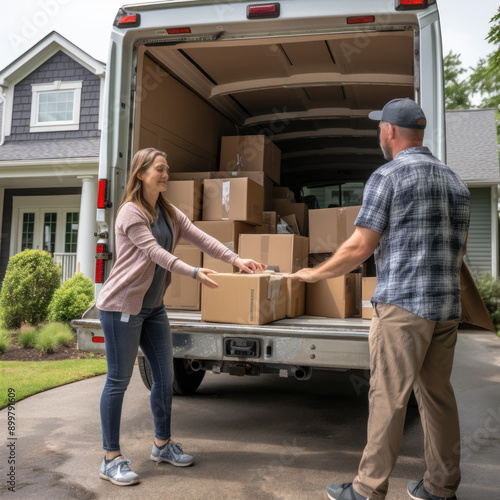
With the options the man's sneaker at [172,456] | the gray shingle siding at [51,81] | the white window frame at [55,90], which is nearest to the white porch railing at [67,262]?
the gray shingle siding at [51,81]

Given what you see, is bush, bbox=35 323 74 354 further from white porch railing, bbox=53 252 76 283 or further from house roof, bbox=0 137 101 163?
white porch railing, bbox=53 252 76 283

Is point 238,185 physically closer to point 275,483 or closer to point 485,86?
point 275,483

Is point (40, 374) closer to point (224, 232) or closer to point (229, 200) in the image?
point (224, 232)

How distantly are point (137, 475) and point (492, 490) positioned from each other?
1883 millimetres

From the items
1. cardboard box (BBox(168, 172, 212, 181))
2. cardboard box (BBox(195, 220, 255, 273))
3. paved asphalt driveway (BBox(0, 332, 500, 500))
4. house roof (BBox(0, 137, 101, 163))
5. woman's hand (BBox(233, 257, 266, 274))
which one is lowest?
paved asphalt driveway (BBox(0, 332, 500, 500))

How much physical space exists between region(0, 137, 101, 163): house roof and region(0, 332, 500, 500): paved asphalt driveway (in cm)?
718

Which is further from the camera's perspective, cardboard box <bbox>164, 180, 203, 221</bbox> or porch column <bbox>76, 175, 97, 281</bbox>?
porch column <bbox>76, 175, 97, 281</bbox>

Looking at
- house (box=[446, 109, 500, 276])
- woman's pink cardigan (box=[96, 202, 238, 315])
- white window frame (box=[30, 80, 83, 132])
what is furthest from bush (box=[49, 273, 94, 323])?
house (box=[446, 109, 500, 276])

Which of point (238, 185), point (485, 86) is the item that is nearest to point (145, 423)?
point (238, 185)

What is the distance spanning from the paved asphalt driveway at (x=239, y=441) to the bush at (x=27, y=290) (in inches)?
115

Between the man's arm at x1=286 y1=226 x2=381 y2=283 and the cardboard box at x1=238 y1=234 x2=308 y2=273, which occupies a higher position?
the cardboard box at x1=238 y1=234 x2=308 y2=273

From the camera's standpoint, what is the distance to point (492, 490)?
3.02 metres

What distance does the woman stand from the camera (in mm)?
2998

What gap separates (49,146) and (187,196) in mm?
8877
